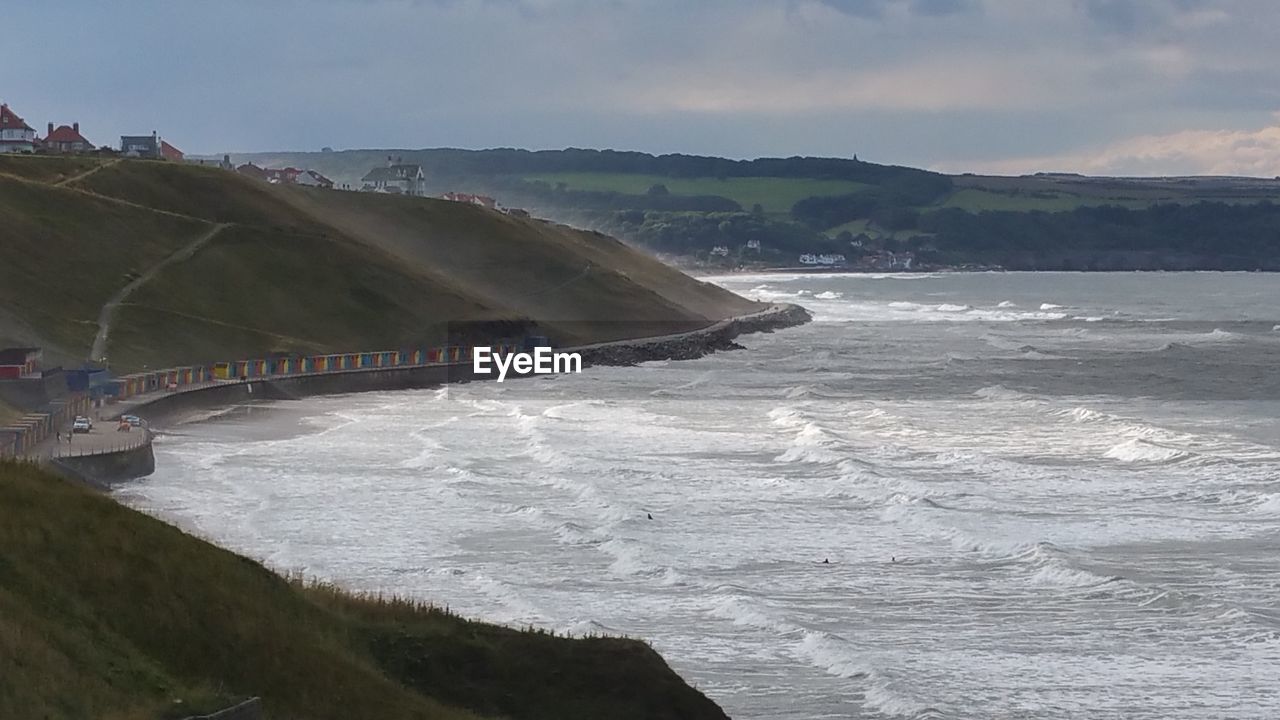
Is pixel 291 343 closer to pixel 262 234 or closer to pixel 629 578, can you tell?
pixel 262 234

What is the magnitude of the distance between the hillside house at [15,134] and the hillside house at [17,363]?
8799 centimetres

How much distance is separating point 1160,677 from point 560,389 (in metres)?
60.9

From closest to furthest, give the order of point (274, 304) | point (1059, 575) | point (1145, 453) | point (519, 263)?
point (1059, 575)
point (1145, 453)
point (274, 304)
point (519, 263)

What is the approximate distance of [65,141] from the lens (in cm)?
15200

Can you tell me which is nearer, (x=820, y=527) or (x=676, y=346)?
(x=820, y=527)

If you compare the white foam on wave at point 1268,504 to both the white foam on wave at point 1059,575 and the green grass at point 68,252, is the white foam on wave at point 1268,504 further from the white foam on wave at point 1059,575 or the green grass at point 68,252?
the green grass at point 68,252

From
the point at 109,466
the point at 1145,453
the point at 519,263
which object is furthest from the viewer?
the point at 519,263

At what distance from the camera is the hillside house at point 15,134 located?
14750cm

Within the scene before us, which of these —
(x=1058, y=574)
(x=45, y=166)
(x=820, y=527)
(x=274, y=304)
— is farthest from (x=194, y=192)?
(x=1058, y=574)

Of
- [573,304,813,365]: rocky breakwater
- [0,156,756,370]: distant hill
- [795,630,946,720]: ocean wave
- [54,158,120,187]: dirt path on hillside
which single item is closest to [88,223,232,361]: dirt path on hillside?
[0,156,756,370]: distant hill

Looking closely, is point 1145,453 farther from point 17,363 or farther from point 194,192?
point 194,192

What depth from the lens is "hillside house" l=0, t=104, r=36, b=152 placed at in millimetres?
147500

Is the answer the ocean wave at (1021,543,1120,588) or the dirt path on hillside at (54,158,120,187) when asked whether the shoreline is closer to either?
the ocean wave at (1021,543,1120,588)

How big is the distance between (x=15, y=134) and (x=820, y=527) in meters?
120
